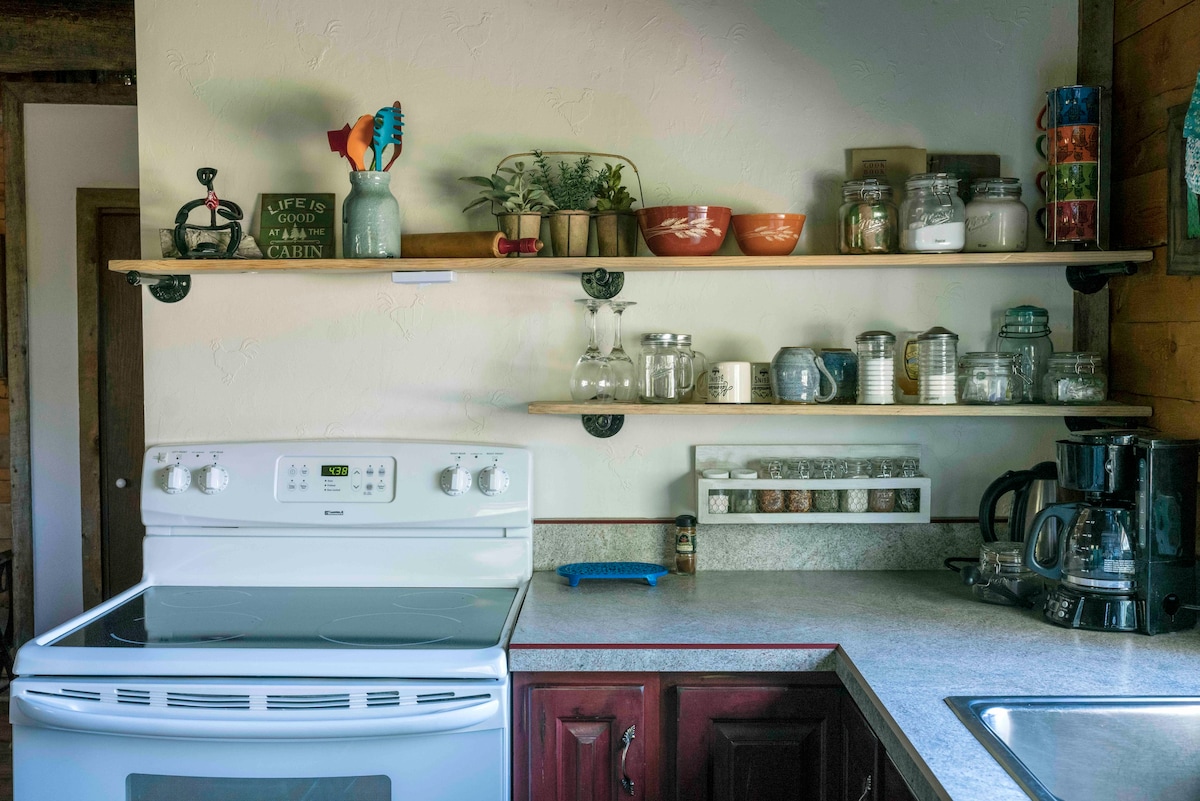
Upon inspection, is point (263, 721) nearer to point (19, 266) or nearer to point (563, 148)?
point (563, 148)

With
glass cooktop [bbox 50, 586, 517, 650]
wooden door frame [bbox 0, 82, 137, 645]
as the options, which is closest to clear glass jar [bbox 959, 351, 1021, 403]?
glass cooktop [bbox 50, 586, 517, 650]

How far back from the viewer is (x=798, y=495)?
2266 mm

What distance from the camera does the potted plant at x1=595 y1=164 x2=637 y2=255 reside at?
222cm

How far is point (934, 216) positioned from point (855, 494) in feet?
2.08

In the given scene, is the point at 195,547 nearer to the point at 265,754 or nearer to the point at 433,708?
the point at 265,754

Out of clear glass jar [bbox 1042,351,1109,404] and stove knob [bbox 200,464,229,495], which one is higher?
clear glass jar [bbox 1042,351,1109,404]

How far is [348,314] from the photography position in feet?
7.75

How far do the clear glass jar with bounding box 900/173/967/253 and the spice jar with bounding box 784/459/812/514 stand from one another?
0.54m

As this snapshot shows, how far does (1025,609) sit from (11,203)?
3.57m

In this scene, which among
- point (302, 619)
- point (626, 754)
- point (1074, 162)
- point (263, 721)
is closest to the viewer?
point (263, 721)

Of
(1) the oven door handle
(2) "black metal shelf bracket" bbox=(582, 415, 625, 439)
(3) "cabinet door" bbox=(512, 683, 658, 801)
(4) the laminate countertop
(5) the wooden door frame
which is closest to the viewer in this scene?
(4) the laminate countertop

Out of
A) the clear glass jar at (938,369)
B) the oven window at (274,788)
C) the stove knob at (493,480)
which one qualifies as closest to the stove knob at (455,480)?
A: the stove knob at (493,480)

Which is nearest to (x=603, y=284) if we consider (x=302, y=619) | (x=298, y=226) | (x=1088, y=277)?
(x=298, y=226)

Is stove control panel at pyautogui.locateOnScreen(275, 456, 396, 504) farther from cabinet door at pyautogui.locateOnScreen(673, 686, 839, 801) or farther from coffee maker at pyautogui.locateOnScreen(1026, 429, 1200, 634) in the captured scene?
coffee maker at pyautogui.locateOnScreen(1026, 429, 1200, 634)
